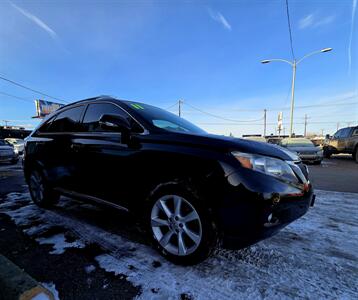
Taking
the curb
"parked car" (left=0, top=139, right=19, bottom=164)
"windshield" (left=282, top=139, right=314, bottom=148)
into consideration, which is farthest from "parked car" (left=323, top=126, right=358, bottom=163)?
"parked car" (left=0, top=139, right=19, bottom=164)

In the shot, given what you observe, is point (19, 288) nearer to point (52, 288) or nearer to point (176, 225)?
point (52, 288)

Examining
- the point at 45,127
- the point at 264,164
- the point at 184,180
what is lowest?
the point at 184,180

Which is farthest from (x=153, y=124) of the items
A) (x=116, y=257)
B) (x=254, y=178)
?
(x=116, y=257)

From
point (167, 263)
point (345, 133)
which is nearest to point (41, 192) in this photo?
point (167, 263)

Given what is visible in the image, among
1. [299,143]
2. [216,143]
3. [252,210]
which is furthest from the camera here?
[299,143]

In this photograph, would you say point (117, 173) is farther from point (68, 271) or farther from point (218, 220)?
point (218, 220)

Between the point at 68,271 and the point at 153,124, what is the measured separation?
5.42 feet

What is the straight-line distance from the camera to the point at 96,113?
323 centimetres

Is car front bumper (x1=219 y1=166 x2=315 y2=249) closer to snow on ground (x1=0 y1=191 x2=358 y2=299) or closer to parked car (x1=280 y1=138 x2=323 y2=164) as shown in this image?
snow on ground (x1=0 y1=191 x2=358 y2=299)

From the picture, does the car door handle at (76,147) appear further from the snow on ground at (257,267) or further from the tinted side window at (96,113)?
the snow on ground at (257,267)

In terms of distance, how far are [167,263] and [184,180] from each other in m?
0.86

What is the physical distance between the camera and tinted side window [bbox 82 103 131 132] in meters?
3.00

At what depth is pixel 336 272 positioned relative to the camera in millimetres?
2135

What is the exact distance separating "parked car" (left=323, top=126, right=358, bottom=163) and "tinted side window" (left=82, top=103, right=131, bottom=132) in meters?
14.4
